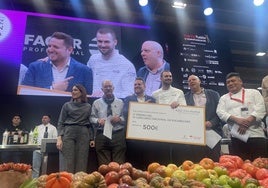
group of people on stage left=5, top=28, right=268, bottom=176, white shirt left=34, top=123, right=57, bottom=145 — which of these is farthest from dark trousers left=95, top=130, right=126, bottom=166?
white shirt left=34, top=123, right=57, bottom=145

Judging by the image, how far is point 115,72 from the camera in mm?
6645

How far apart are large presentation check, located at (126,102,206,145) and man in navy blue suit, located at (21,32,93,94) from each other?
9.88ft

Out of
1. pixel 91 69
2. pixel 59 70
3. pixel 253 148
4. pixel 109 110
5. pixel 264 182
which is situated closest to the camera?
pixel 264 182

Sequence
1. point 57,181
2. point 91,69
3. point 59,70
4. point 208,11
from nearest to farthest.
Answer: point 57,181 < point 59,70 < point 91,69 < point 208,11

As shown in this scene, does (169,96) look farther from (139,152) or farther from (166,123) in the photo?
(139,152)

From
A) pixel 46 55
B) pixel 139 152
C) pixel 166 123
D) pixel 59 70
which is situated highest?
pixel 46 55

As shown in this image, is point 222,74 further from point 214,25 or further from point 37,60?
point 37,60

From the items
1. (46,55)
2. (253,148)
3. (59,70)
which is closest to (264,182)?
(253,148)

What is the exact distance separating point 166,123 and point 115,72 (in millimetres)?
3168

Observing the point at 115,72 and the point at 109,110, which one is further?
the point at 115,72

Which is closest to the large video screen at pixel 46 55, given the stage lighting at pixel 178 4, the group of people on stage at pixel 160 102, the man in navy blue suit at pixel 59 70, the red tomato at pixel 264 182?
the man in navy blue suit at pixel 59 70

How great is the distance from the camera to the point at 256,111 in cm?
356

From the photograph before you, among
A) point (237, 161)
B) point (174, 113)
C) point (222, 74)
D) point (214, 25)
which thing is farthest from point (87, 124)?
point (214, 25)

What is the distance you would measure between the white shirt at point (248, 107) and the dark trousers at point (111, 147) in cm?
123
